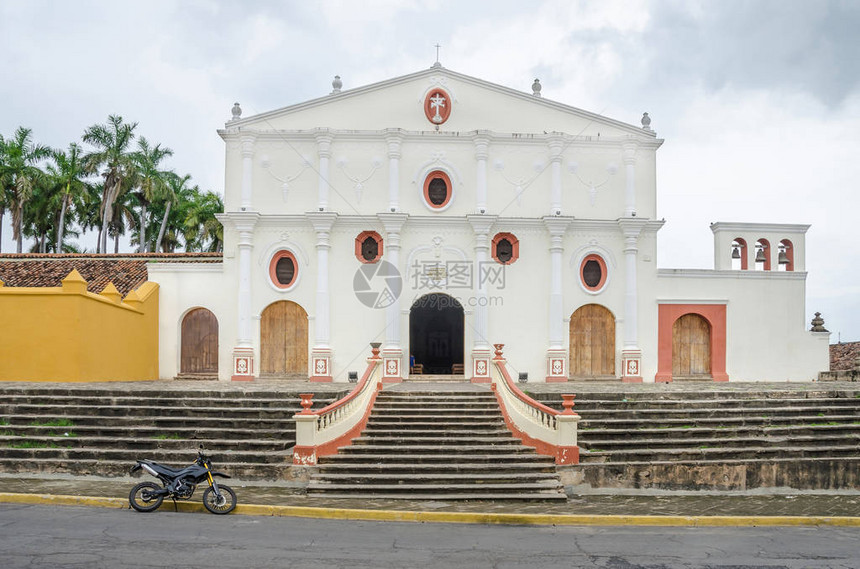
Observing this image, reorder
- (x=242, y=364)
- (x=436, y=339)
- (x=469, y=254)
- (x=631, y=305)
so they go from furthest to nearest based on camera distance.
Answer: (x=436, y=339) < (x=469, y=254) < (x=631, y=305) < (x=242, y=364)

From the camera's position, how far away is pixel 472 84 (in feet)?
69.0

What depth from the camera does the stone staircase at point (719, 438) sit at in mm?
12289

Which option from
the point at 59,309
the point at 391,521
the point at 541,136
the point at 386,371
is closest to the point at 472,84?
the point at 541,136

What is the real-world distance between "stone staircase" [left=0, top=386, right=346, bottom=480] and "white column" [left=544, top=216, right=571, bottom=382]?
768 centimetres

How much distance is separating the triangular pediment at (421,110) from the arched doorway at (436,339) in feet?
21.5

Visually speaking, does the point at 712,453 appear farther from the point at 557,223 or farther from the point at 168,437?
the point at 168,437

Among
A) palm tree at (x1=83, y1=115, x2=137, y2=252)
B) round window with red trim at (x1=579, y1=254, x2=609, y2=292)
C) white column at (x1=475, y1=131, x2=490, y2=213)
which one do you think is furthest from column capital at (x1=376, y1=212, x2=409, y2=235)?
palm tree at (x1=83, y1=115, x2=137, y2=252)

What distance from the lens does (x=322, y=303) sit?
20.3m

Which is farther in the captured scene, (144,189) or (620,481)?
(144,189)

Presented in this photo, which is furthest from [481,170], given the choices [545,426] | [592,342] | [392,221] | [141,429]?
[141,429]

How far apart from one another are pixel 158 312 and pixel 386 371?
694cm

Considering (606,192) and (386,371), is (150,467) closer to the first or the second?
(386,371)

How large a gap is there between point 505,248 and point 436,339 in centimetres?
573

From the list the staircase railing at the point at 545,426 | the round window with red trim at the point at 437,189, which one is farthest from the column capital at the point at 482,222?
the staircase railing at the point at 545,426
